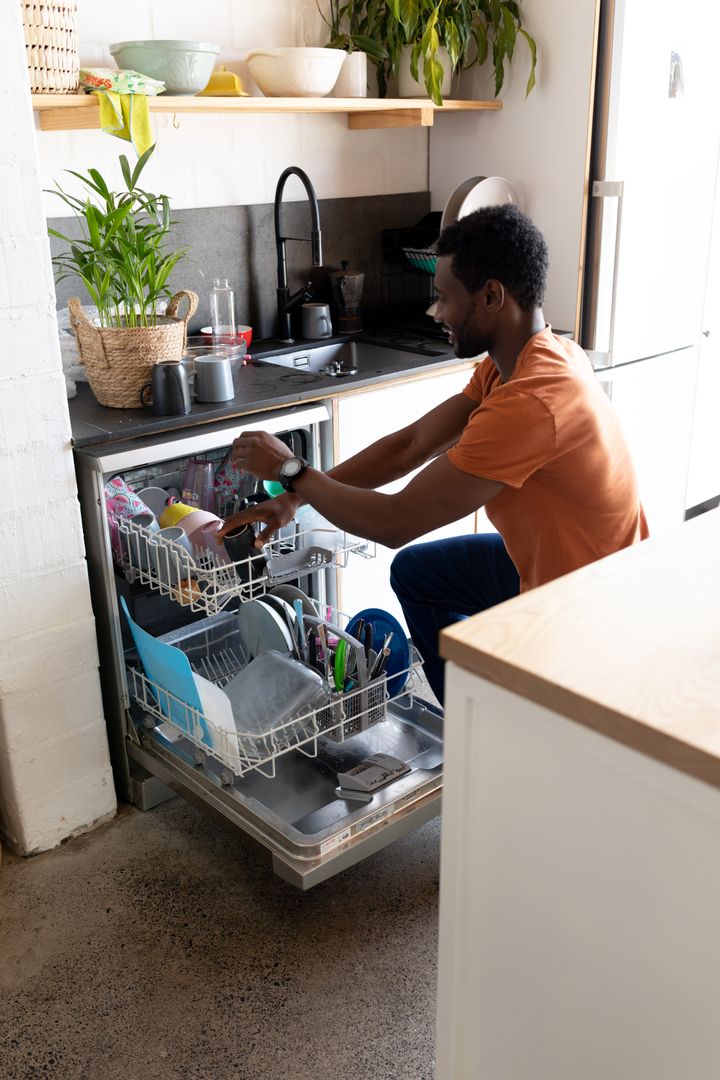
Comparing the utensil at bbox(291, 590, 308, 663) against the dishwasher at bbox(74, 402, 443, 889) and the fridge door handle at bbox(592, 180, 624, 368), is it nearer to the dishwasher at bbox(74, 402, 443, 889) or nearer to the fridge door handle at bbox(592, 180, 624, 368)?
the dishwasher at bbox(74, 402, 443, 889)

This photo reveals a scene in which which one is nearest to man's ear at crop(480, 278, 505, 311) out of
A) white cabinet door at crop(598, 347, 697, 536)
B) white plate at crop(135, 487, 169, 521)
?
white plate at crop(135, 487, 169, 521)

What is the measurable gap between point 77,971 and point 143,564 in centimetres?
78

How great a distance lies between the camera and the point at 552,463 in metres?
1.82

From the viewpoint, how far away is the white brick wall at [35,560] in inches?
71.4

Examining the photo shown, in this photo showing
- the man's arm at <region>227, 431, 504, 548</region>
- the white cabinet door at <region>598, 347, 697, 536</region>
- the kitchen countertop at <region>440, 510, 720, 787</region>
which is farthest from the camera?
the white cabinet door at <region>598, 347, 697, 536</region>

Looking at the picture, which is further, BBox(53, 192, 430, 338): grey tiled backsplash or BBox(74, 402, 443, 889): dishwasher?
BBox(53, 192, 430, 338): grey tiled backsplash

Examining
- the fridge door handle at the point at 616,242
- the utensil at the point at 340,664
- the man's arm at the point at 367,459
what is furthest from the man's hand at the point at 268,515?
the fridge door handle at the point at 616,242

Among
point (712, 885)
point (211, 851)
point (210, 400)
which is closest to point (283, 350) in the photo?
point (210, 400)

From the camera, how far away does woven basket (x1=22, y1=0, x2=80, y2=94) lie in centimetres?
204

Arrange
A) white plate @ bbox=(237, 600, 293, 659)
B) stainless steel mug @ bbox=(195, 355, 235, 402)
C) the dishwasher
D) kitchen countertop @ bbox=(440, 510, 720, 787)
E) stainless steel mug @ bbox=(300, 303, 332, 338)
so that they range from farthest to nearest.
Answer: stainless steel mug @ bbox=(300, 303, 332, 338), stainless steel mug @ bbox=(195, 355, 235, 402), white plate @ bbox=(237, 600, 293, 659), the dishwasher, kitchen countertop @ bbox=(440, 510, 720, 787)

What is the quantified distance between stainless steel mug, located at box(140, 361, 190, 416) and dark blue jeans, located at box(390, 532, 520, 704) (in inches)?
24.1

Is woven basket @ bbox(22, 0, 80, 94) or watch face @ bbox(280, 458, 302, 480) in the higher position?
woven basket @ bbox(22, 0, 80, 94)

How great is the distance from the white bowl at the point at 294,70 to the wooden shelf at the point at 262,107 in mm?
31

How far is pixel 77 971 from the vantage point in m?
1.85
